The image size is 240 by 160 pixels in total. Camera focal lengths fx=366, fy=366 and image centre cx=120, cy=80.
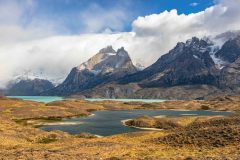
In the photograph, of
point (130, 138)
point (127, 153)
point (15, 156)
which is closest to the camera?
point (15, 156)

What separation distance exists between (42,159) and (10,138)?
37.7m

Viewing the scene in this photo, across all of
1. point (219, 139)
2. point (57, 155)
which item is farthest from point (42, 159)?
point (219, 139)

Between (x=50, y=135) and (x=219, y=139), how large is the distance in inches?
2098

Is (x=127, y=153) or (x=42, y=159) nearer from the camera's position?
(x=42, y=159)

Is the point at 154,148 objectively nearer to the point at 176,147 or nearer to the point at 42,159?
the point at 176,147

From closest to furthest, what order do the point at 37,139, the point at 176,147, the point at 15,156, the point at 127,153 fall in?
the point at 15,156 < the point at 127,153 < the point at 176,147 < the point at 37,139

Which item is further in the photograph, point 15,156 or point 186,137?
point 186,137

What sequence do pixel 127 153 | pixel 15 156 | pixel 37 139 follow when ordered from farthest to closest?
pixel 37 139 → pixel 127 153 → pixel 15 156

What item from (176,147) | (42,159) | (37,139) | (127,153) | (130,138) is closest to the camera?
(42,159)

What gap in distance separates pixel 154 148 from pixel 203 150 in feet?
29.1

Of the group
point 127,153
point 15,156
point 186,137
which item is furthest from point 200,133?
point 15,156

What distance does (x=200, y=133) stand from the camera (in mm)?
66562

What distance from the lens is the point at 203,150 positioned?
183 feet

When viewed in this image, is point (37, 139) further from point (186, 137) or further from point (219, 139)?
point (219, 139)
